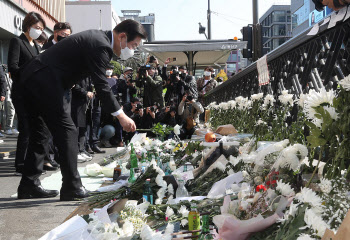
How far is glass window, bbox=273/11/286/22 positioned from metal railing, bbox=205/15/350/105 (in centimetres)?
10804

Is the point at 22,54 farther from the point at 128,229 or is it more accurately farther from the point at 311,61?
the point at 128,229

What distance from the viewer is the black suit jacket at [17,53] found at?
5774 millimetres

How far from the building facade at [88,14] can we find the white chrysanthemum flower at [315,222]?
51100 millimetres

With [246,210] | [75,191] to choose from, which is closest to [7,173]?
[75,191]

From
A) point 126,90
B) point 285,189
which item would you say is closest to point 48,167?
point 126,90

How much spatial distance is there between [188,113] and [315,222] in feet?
29.5

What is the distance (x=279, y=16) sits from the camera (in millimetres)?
109312

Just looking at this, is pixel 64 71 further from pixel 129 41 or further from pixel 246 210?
pixel 246 210

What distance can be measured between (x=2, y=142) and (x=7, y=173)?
17.7 ft

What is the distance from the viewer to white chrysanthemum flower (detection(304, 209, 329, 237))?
1.58 m

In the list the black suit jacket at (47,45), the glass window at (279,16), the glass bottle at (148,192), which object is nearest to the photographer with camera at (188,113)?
the black suit jacket at (47,45)

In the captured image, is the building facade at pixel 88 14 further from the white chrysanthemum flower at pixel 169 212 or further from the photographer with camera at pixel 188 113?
the white chrysanthemum flower at pixel 169 212

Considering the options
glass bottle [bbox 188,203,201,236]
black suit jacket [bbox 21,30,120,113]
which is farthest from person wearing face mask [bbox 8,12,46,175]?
glass bottle [bbox 188,203,201,236]

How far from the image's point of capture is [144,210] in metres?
2.83
